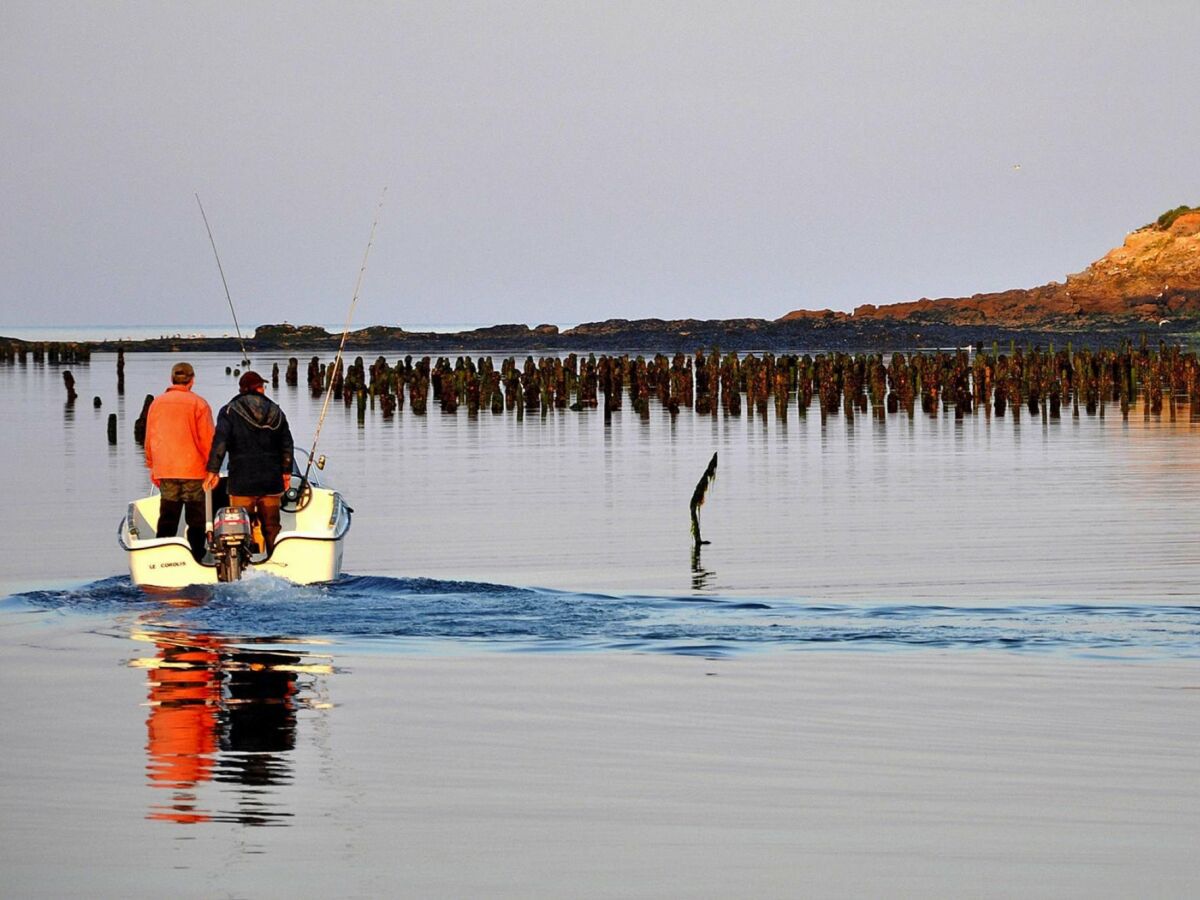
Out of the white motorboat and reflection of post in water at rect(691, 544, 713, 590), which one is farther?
reflection of post in water at rect(691, 544, 713, 590)

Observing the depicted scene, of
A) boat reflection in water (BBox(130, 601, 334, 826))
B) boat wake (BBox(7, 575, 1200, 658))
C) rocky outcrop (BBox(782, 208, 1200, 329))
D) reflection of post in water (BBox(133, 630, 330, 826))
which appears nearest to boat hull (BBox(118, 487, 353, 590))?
boat wake (BBox(7, 575, 1200, 658))

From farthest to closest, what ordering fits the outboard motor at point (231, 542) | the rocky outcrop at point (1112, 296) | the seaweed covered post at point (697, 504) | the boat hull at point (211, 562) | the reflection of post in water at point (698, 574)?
the rocky outcrop at point (1112, 296) < the seaweed covered post at point (697, 504) < the reflection of post in water at point (698, 574) < the boat hull at point (211, 562) < the outboard motor at point (231, 542)

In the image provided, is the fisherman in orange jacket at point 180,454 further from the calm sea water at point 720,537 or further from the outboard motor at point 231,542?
the calm sea water at point 720,537

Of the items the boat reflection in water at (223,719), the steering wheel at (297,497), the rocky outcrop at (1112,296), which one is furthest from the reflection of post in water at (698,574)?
the rocky outcrop at (1112,296)

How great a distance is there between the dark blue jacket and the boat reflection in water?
2.06 meters

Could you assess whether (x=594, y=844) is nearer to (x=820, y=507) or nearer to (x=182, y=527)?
(x=182, y=527)

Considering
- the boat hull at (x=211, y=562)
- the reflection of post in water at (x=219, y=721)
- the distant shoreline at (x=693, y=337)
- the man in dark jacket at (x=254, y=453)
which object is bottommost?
the reflection of post in water at (x=219, y=721)

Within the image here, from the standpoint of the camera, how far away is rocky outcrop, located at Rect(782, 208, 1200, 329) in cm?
13012

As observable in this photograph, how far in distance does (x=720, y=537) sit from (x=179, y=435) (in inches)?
300

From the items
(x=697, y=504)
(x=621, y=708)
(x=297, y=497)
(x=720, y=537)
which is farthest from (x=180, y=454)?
(x=720, y=537)

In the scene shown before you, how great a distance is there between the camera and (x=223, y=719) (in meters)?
12.2

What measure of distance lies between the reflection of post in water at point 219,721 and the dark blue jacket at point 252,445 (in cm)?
245

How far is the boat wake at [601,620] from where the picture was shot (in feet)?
49.2

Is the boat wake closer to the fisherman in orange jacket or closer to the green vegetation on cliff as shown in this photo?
the fisherman in orange jacket
